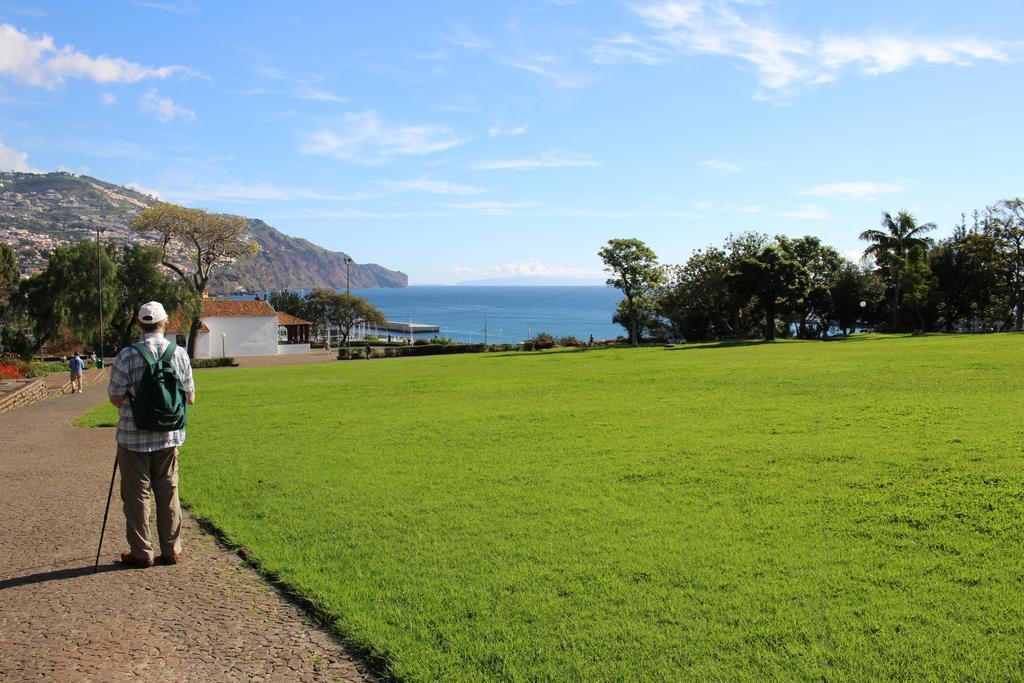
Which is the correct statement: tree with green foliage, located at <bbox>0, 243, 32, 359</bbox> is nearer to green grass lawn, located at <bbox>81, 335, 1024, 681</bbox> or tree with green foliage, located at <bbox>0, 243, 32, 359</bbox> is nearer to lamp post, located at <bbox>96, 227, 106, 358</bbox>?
lamp post, located at <bbox>96, 227, 106, 358</bbox>

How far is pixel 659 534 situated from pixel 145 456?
4.22 meters

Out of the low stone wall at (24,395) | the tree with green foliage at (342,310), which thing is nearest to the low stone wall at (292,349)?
the tree with green foliage at (342,310)

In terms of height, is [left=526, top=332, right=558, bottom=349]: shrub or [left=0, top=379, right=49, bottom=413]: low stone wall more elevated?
[left=526, top=332, right=558, bottom=349]: shrub

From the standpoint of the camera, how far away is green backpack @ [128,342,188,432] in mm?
5863

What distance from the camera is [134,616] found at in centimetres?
509

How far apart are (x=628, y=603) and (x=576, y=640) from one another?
60 cm

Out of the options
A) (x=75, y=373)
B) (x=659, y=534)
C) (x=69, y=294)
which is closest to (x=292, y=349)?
(x=69, y=294)

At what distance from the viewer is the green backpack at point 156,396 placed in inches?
231

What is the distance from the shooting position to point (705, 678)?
3.95m

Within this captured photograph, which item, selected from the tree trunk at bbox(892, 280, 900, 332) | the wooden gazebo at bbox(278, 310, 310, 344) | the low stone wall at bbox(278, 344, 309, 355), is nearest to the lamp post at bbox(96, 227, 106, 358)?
the low stone wall at bbox(278, 344, 309, 355)

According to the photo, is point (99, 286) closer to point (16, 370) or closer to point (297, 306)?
point (16, 370)

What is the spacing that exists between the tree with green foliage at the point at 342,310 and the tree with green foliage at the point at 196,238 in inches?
979

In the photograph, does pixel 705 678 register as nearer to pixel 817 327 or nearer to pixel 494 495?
pixel 494 495

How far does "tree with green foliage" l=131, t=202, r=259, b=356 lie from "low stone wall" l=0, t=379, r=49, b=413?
33.1 metres
